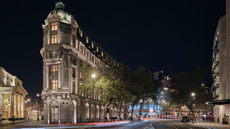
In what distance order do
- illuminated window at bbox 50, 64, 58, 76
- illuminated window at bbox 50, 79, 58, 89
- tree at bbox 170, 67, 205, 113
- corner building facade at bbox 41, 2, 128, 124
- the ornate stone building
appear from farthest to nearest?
tree at bbox 170, 67, 205, 113 → the ornate stone building → illuminated window at bbox 50, 64, 58, 76 → illuminated window at bbox 50, 79, 58, 89 → corner building facade at bbox 41, 2, 128, 124

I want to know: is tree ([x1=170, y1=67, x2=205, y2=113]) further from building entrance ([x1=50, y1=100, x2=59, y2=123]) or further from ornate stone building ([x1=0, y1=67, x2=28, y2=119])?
ornate stone building ([x1=0, y1=67, x2=28, y2=119])

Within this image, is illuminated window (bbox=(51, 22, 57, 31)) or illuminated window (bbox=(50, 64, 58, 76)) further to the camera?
illuminated window (bbox=(51, 22, 57, 31))

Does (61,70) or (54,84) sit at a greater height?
(61,70)

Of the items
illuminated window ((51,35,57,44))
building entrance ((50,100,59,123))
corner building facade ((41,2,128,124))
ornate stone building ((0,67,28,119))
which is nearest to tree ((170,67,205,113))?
corner building facade ((41,2,128,124))

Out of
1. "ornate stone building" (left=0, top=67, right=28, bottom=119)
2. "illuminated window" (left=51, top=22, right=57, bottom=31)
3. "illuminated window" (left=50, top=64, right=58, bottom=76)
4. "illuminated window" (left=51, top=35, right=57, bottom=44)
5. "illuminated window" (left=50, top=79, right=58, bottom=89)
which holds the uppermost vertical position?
"illuminated window" (left=51, top=22, right=57, bottom=31)

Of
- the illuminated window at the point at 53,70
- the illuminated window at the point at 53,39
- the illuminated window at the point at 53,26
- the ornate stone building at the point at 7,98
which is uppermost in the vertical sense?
the illuminated window at the point at 53,26

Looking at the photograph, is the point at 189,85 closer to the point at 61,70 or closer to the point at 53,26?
the point at 61,70

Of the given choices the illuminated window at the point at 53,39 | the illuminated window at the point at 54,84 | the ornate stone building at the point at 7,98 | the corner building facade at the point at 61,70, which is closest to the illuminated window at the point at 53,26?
the corner building facade at the point at 61,70

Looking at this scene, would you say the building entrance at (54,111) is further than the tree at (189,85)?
No

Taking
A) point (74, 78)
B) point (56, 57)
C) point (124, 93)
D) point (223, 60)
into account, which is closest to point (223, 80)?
point (223, 60)

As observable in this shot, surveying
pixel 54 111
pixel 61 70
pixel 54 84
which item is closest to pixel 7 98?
pixel 54 84

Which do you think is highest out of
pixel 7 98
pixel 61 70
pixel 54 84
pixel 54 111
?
pixel 61 70

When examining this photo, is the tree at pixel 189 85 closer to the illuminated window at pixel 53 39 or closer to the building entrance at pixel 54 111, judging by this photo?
the building entrance at pixel 54 111

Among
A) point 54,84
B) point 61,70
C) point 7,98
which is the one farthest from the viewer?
point 7,98
